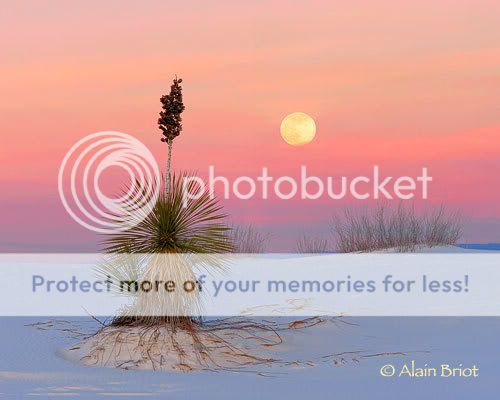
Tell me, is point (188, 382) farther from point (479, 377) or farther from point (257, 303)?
point (257, 303)

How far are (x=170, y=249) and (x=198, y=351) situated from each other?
4.34ft

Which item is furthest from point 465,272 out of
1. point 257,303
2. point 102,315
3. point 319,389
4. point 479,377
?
point 319,389

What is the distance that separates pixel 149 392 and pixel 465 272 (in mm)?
11365

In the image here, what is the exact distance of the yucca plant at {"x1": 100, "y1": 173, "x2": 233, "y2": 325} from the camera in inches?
408

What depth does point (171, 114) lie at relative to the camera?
10.5m

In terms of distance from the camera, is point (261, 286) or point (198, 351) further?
point (261, 286)

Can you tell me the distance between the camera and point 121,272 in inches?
422

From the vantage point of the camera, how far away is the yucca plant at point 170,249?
34.0ft

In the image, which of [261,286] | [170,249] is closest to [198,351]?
[170,249]

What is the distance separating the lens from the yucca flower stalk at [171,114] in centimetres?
1050

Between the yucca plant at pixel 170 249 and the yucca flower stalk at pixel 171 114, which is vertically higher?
the yucca flower stalk at pixel 171 114

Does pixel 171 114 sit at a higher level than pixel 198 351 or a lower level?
higher

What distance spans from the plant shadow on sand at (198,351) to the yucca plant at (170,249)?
0.67ft

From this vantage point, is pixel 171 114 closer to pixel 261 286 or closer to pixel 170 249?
pixel 170 249
